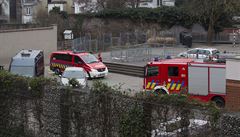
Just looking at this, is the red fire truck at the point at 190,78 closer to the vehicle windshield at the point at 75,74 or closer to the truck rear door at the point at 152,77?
the truck rear door at the point at 152,77

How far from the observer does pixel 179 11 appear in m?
65.4

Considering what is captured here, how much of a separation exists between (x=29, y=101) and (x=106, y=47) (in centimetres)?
4251

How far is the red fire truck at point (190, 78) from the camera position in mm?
23688

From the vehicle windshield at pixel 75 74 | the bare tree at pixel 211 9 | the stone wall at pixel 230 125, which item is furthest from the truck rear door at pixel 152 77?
the bare tree at pixel 211 9

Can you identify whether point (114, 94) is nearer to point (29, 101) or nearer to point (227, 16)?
point (29, 101)

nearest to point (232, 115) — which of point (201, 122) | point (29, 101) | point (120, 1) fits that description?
point (201, 122)

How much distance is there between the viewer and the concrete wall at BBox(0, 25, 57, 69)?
4322 cm

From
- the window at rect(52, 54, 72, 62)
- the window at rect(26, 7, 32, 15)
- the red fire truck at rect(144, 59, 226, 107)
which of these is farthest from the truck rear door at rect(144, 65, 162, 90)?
the window at rect(26, 7, 32, 15)

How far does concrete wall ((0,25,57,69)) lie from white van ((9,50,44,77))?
430 inches

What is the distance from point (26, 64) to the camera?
99.4ft

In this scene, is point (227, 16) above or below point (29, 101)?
above

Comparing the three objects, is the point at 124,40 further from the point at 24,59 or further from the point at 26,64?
the point at 26,64

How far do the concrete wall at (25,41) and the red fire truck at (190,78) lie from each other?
19578mm

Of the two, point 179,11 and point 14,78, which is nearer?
point 14,78
